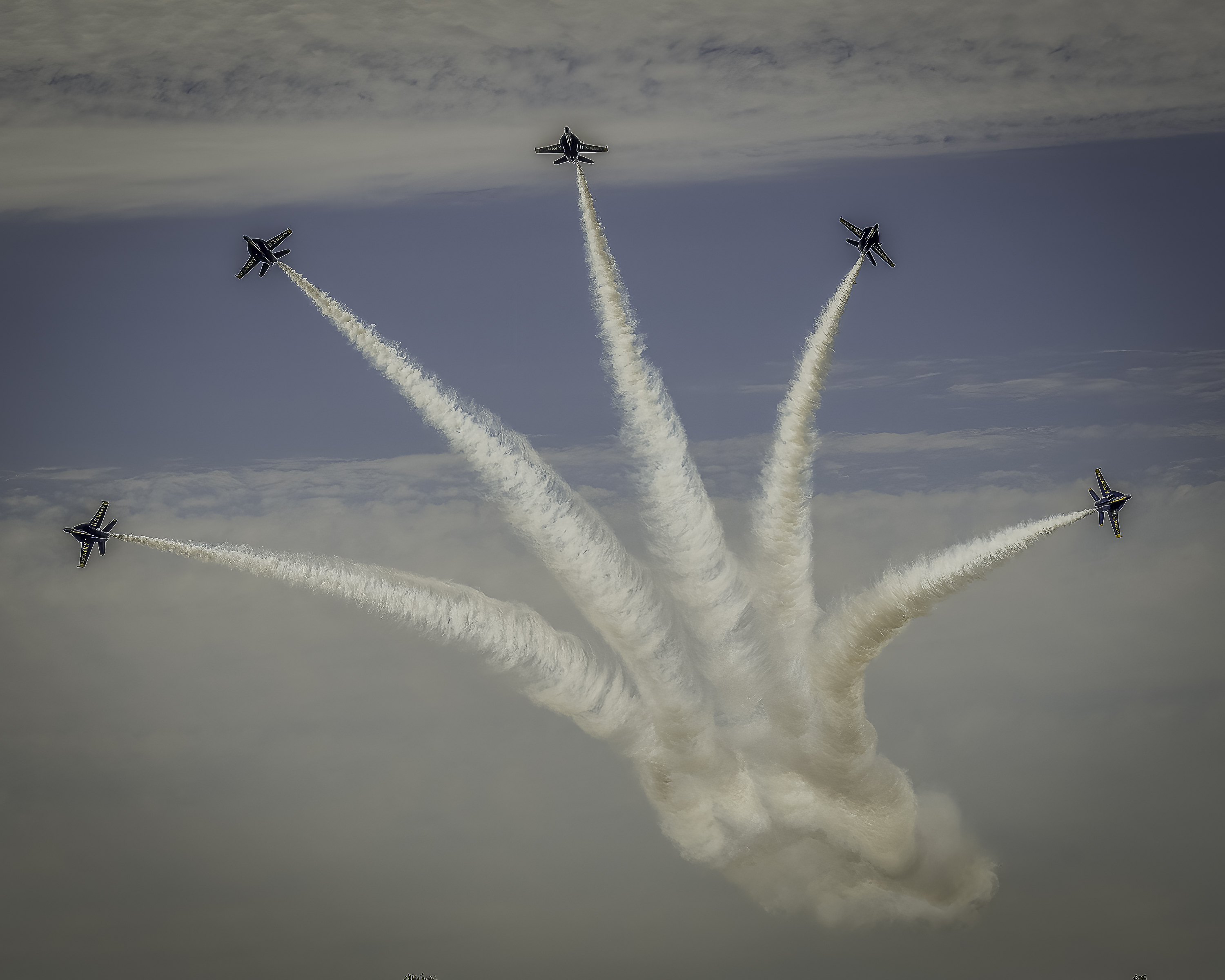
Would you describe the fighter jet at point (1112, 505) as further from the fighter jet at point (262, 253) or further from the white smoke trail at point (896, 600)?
the fighter jet at point (262, 253)

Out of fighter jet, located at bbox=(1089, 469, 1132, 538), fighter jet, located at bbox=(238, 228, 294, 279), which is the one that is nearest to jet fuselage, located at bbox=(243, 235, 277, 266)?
fighter jet, located at bbox=(238, 228, 294, 279)

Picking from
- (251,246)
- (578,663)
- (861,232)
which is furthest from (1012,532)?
(251,246)

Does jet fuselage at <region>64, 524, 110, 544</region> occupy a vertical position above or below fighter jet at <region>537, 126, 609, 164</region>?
below

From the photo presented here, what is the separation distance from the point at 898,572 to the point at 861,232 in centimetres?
2195

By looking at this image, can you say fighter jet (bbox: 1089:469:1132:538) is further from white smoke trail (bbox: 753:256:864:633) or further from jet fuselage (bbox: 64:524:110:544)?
jet fuselage (bbox: 64:524:110:544)

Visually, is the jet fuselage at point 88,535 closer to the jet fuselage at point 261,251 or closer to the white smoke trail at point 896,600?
the jet fuselage at point 261,251

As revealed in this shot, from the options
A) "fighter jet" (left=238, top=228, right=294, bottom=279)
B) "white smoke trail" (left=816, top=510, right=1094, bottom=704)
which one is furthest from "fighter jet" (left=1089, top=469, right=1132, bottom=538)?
"fighter jet" (left=238, top=228, right=294, bottom=279)

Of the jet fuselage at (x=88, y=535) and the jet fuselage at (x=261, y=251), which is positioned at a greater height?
the jet fuselage at (x=261, y=251)

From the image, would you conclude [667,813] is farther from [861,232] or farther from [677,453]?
[861,232]

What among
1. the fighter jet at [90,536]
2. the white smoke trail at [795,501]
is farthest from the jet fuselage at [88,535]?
the white smoke trail at [795,501]

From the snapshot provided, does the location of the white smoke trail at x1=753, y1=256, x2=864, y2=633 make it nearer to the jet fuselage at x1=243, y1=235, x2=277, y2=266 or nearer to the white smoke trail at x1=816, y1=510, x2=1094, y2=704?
the white smoke trail at x1=816, y1=510, x2=1094, y2=704

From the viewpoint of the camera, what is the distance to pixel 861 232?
299 feet

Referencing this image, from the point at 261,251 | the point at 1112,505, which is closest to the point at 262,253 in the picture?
the point at 261,251

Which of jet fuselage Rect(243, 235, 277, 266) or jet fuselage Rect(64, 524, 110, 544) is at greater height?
jet fuselage Rect(243, 235, 277, 266)
